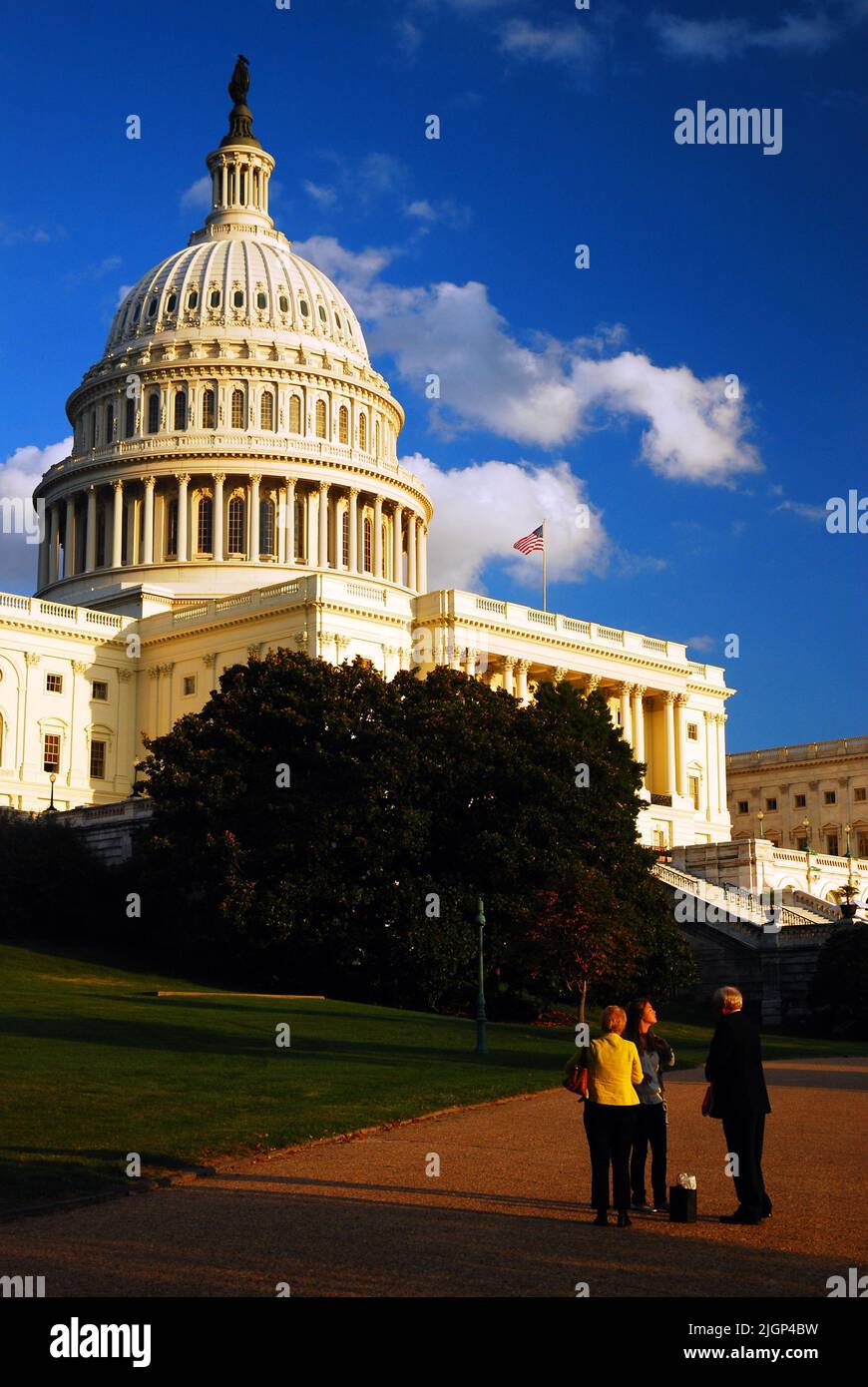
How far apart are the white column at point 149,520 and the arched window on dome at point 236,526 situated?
17.5 ft

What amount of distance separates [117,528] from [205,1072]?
313ft

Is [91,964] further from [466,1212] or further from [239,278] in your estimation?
[239,278]

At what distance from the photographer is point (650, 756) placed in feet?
382

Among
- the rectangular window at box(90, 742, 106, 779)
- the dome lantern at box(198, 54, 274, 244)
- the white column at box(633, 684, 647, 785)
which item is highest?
the dome lantern at box(198, 54, 274, 244)

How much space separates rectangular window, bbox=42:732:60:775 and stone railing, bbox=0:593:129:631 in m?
6.69

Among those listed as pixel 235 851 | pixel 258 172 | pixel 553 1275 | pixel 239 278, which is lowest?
pixel 553 1275

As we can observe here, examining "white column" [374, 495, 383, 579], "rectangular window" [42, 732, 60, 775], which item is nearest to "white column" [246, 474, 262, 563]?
"white column" [374, 495, 383, 579]

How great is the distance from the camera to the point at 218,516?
122 metres

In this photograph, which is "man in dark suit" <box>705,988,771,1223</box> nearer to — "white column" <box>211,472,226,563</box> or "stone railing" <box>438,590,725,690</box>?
"stone railing" <box>438,590,725,690</box>

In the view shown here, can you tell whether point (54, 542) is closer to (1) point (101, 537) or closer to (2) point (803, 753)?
(1) point (101, 537)

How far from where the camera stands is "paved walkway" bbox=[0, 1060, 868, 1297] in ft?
48.3

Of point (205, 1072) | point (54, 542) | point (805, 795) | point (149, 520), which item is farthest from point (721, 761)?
point (205, 1072)

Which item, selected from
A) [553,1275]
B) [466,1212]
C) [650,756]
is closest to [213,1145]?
[466,1212]

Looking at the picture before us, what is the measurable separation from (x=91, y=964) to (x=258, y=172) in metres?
105
